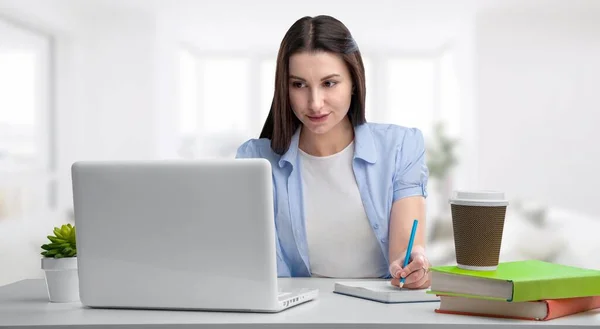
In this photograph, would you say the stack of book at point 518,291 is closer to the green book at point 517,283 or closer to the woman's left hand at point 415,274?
the green book at point 517,283

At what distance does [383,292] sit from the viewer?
A: 156cm

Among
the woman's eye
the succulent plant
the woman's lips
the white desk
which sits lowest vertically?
the white desk

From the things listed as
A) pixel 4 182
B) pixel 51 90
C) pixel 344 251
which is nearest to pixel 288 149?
pixel 344 251

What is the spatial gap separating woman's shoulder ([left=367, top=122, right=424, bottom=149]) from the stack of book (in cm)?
93

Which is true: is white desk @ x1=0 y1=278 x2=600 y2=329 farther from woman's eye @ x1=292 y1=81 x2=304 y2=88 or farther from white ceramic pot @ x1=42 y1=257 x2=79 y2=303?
woman's eye @ x1=292 y1=81 x2=304 y2=88

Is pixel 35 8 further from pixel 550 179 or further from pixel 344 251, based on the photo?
pixel 550 179

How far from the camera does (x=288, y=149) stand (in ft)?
7.68

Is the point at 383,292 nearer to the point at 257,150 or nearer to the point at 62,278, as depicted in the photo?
the point at 62,278

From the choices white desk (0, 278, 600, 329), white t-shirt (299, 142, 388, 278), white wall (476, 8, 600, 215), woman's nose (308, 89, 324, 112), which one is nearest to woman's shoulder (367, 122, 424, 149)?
white t-shirt (299, 142, 388, 278)

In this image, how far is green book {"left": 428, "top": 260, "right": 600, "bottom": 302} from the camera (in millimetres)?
1344

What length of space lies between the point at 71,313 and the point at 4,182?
3933mm

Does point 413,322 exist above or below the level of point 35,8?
below

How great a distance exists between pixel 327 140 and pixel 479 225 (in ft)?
3.27

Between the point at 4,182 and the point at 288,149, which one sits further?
the point at 4,182
